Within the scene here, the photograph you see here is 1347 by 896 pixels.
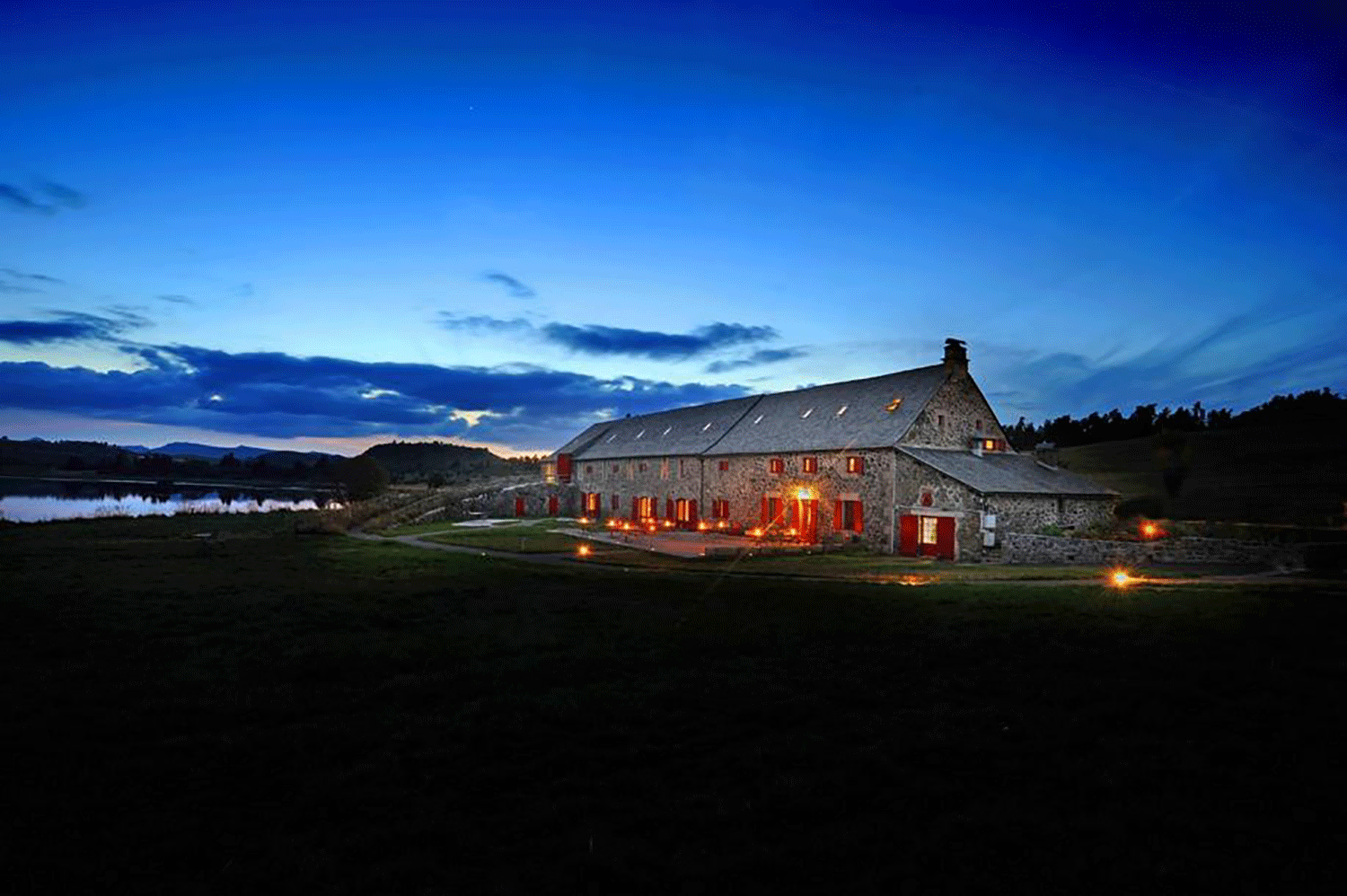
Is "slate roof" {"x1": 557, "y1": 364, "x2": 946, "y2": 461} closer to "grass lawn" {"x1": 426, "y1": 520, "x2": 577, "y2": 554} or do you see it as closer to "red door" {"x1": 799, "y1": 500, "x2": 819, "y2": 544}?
"red door" {"x1": 799, "y1": 500, "x2": 819, "y2": 544}

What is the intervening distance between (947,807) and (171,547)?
31.7m

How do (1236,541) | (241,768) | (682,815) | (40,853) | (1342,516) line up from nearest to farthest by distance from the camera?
(40,853), (682,815), (241,768), (1236,541), (1342,516)

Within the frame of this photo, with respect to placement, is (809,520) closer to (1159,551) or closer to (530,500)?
(1159,551)

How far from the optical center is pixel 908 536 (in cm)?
3186

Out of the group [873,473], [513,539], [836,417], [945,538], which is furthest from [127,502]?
[945,538]

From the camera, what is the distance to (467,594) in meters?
18.2

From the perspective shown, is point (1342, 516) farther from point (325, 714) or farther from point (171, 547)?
point (171, 547)

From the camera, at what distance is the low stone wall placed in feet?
82.8

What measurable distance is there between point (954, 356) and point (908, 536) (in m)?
10.0

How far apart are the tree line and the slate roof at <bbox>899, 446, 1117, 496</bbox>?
4136 centimetres

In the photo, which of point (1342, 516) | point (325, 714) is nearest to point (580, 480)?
point (1342, 516)

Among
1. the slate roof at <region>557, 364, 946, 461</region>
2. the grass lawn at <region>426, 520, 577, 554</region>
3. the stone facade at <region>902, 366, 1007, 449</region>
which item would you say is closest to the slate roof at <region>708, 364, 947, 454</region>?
the slate roof at <region>557, 364, 946, 461</region>

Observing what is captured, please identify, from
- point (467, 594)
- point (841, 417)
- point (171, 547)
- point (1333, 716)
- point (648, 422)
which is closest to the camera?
point (1333, 716)

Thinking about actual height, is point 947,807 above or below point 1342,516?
Answer: below
